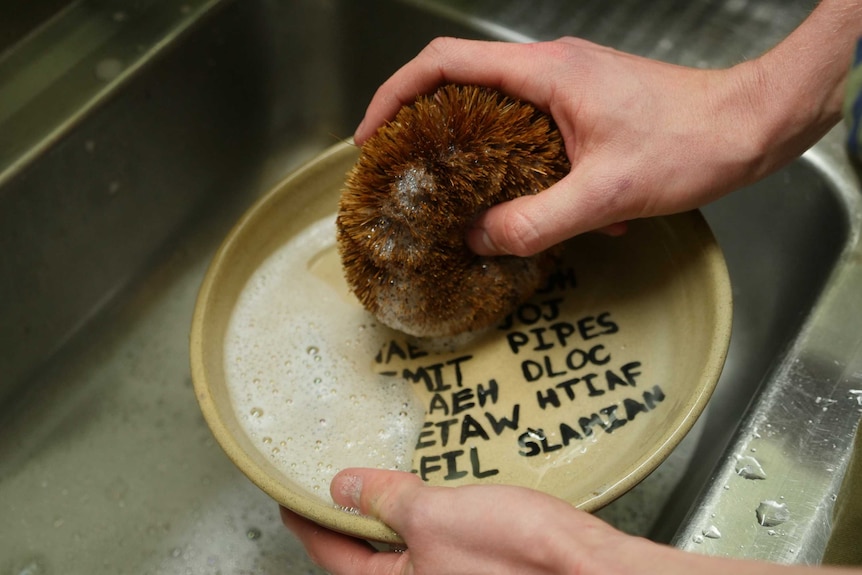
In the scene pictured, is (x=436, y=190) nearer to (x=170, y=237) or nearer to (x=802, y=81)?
(x=802, y=81)

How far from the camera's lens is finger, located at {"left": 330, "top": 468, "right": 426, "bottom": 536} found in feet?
1.32

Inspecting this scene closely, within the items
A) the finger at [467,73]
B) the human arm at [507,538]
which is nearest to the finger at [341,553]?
the human arm at [507,538]

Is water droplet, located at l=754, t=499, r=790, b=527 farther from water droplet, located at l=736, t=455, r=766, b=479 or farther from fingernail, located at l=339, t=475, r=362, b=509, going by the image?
fingernail, located at l=339, t=475, r=362, b=509

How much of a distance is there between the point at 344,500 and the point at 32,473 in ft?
1.30

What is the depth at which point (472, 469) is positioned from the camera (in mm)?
509

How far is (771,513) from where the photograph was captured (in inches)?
17.3

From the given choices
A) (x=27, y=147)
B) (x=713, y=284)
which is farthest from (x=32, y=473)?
(x=713, y=284)

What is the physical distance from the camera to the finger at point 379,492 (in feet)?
1.32

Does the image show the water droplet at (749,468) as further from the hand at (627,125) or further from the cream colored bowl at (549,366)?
the hand at (627,125)

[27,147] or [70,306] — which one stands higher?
[27,147]

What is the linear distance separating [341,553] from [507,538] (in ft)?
0.48

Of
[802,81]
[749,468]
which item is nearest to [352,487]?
[749,468]

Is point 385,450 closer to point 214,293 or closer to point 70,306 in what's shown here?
point 214,293

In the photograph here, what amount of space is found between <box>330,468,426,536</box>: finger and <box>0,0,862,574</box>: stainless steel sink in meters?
0.24
